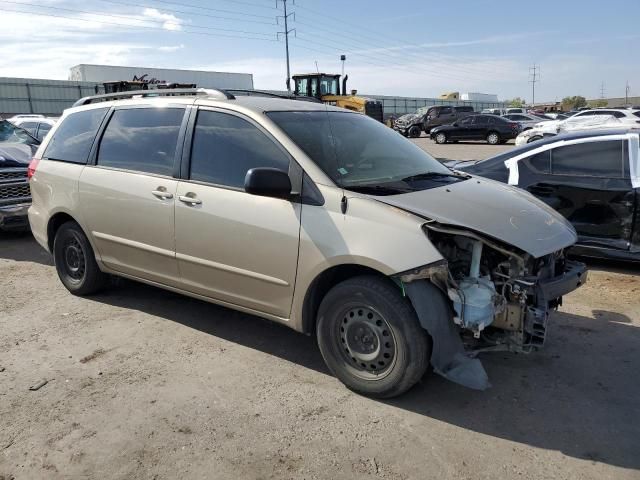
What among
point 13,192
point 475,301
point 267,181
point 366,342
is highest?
point 267,181

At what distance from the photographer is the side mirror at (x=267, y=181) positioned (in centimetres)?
344

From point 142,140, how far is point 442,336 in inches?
116

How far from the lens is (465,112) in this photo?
116 ft

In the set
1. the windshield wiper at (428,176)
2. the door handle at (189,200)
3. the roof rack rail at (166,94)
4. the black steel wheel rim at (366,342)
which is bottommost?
the black steel wheel rim at (366,342)

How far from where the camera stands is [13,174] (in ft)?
26.0

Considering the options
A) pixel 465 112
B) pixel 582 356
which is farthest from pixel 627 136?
pixel 465 112

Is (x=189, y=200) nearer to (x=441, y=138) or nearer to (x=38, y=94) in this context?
(x=441, y=138)

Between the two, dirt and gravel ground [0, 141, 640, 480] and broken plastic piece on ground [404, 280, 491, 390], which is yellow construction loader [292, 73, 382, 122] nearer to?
dirt and gravel ground [0, 141, 640, 480]

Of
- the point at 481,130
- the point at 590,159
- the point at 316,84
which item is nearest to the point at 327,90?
the point at 316,84

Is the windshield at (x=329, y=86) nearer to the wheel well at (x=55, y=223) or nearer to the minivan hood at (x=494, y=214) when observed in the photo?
the wheel well at (x=55, y=223)

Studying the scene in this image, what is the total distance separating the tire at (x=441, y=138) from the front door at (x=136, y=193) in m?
26.0

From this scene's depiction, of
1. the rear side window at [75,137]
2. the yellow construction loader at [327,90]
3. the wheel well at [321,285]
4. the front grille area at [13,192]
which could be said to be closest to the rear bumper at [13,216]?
the front grille area at [13,192]

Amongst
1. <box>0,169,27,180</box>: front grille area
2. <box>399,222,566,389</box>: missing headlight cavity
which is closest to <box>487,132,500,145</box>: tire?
<box>0,169,27,180</box>: front grille area

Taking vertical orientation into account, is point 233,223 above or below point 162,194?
below
